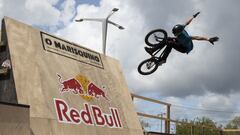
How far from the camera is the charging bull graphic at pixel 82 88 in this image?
1426 centimetres

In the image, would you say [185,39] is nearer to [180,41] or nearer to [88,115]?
[180,41]

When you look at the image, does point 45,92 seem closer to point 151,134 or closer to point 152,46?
point 152,46

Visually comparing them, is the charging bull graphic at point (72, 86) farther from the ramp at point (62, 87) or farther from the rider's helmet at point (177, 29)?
the rider's helmet at point (177, 29)

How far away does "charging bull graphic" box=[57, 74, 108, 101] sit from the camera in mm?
14258

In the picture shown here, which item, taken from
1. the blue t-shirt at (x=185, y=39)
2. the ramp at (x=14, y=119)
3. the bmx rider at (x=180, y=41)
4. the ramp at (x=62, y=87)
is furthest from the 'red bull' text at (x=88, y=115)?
the blue t-shirt at (x=185, y=39)

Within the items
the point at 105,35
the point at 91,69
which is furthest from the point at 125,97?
the point at 105,35

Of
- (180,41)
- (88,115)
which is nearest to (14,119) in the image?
(88,115)

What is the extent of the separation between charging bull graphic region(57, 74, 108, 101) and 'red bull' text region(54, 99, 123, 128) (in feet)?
1.37

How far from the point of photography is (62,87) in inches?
553

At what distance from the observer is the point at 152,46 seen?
14477 mm

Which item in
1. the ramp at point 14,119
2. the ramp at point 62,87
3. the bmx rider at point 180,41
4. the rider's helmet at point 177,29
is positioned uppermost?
the rider's helmet at point 177,29

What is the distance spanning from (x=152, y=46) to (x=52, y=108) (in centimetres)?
378

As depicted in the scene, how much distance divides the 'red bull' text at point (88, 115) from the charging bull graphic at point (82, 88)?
42 centimetres

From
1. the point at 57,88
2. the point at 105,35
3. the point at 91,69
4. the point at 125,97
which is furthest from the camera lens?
the point at 105,35
